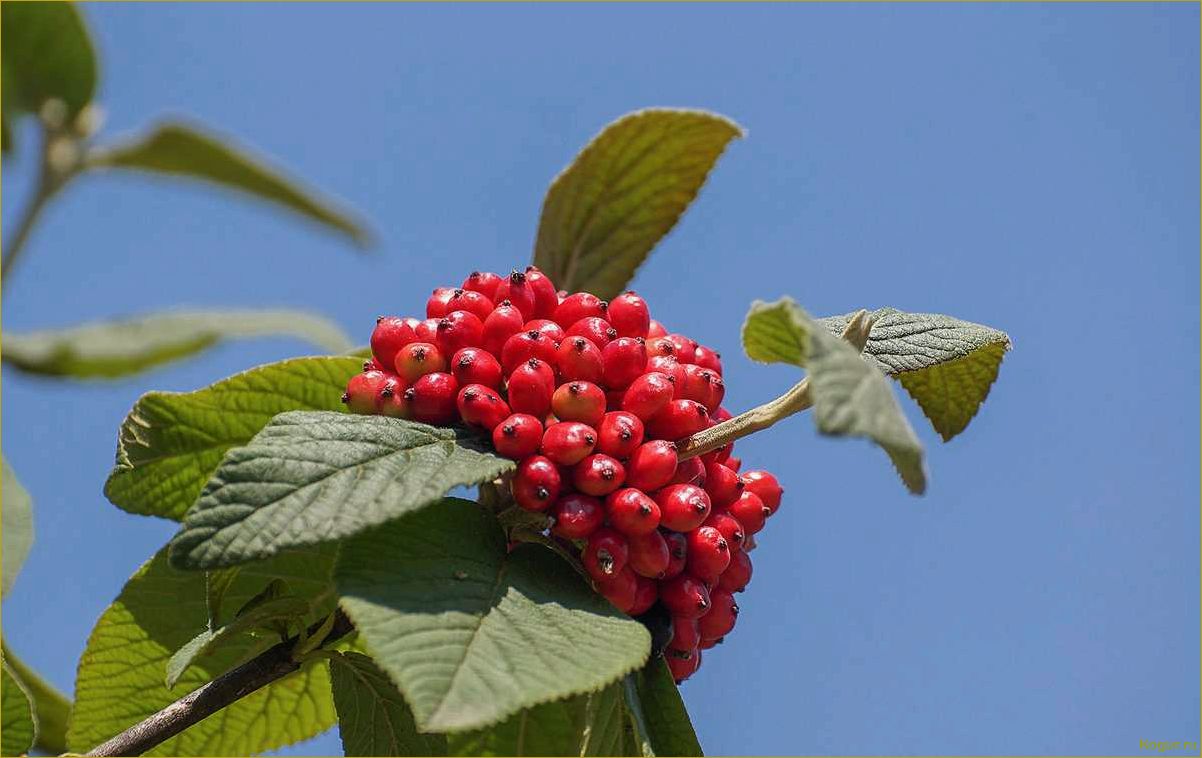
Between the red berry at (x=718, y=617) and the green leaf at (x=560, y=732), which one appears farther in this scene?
the red berry at (x=718, y=617)

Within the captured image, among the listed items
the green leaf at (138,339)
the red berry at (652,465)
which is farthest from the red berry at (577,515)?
the green leaf at (138,339)

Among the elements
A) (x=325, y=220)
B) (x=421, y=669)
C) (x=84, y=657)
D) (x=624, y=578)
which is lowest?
(x=84, y=657)

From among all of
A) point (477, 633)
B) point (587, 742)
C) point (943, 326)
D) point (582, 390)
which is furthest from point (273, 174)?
point (943, 326)

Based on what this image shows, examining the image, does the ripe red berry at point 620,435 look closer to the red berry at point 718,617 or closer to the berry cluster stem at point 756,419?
the berry cluster stem at point 756,419

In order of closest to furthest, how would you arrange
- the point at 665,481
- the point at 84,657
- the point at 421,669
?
the point at 421,669
the point at 665,481
the point at 84,657

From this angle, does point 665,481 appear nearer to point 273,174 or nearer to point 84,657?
point 273,174

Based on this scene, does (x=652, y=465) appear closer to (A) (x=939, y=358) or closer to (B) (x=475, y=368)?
(B) (x=475, y=368)
